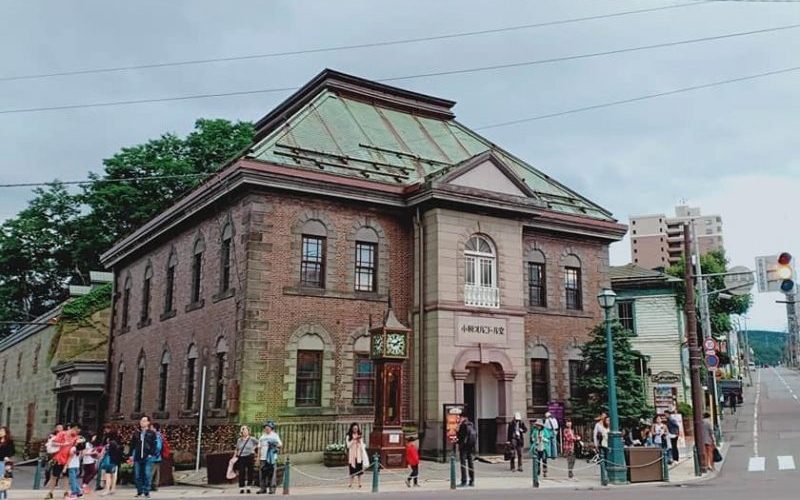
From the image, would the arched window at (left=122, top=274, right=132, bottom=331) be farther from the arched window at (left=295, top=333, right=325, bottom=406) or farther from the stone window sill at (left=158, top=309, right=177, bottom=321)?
the arched window at (left=295, top=333, right=325, bottom=406)

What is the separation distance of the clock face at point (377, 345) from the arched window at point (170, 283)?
11.7 m

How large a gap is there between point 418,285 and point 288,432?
6921 mm

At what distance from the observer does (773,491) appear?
641 inches

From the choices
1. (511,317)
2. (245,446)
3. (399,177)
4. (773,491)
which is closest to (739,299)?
(511,317)

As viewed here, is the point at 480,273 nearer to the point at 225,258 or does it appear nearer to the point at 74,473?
the point at 225,258

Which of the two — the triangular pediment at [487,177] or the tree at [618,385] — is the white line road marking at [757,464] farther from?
the triangular pediment at [487,177]

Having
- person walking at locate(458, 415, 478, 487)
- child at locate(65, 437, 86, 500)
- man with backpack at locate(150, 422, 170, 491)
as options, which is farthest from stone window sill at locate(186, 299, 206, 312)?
person walking at locate(458, 415, 478, 487)

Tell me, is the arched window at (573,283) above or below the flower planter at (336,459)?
above

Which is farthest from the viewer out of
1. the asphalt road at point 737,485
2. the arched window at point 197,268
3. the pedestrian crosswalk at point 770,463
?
the arched window at point 197,268

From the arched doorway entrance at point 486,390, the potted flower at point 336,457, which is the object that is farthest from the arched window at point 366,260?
the potted flower at point 336,457

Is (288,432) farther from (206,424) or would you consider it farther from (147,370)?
(147,370)

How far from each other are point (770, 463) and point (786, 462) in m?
0.47

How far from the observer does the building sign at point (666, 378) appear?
39031 mm

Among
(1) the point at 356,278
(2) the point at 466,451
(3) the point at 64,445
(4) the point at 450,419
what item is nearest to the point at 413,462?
(2) the point at 466,451
